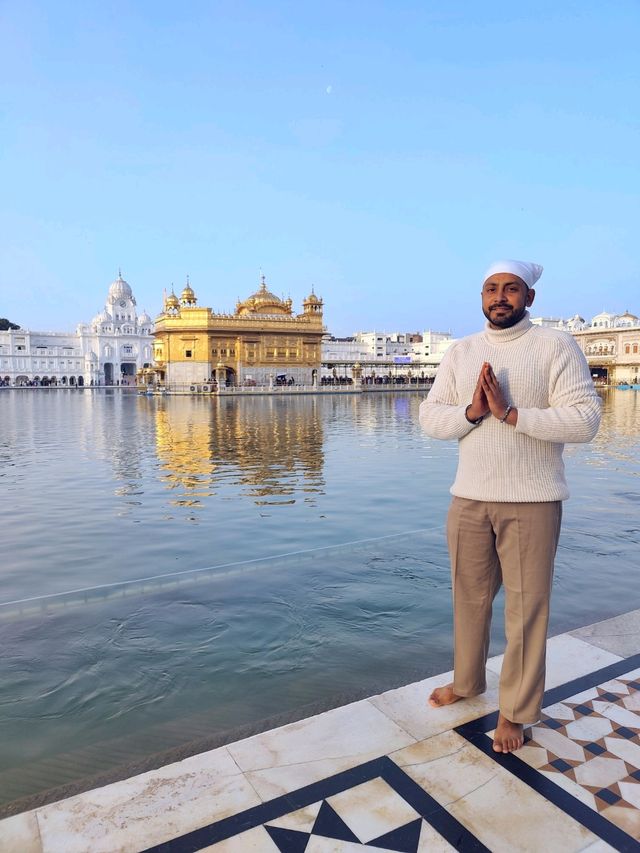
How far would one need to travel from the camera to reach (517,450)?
2475 mm

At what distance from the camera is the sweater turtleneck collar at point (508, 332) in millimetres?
2479

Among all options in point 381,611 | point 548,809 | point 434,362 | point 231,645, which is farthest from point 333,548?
point 434,362

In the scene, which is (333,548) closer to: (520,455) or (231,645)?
(231,645)

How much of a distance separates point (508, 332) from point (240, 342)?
56427mm

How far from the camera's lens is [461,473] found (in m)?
2.63

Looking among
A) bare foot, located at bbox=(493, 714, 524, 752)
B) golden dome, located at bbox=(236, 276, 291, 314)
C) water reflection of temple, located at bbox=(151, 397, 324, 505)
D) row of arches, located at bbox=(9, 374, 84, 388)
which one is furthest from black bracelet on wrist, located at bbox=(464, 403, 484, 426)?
row of arches, located at bbox=(9, 374, 84, 388)

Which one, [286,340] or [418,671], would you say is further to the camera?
[286,340]

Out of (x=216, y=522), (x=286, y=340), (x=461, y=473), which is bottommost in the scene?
(x=216, y=522)

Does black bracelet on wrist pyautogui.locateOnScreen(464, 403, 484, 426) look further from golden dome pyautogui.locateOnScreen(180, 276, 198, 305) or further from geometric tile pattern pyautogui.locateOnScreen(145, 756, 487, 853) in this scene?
golden dome pyautogui.locateOnScreen(180, 276, 198, 305)

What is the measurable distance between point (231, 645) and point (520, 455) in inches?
90.3

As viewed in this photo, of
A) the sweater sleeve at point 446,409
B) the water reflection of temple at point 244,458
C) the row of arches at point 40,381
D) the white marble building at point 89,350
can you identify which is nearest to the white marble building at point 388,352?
the white marble building at point 89,350

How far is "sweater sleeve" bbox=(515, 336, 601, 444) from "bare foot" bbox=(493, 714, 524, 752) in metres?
1.16

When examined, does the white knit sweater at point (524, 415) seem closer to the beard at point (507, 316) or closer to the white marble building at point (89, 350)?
the beard at point (507, 316)

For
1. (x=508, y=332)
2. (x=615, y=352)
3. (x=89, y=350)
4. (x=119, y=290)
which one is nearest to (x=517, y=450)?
(x=508, y=332)
